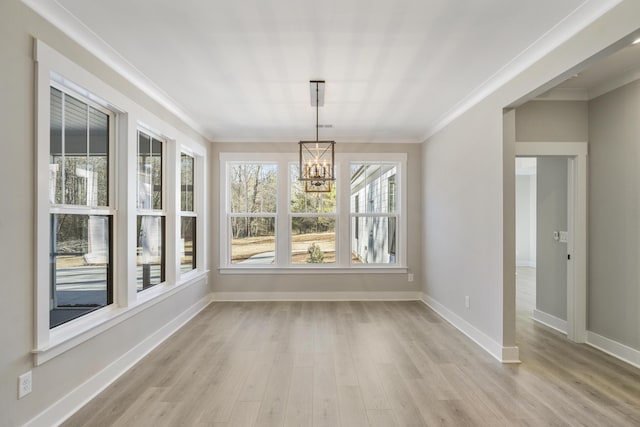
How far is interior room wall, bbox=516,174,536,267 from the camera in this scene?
941 centimetres

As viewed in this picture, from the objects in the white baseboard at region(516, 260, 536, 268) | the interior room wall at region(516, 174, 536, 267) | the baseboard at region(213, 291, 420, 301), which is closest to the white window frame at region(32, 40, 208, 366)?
the baseboard at region(213, 291, 420, 301)

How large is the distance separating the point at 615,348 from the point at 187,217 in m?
5.19

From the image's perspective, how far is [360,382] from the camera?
278 centimetres

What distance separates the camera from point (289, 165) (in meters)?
5.67

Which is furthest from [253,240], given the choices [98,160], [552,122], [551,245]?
[552,122]

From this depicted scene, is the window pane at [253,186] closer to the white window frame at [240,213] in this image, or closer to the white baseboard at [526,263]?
Answer: the white window frame at [240,213]

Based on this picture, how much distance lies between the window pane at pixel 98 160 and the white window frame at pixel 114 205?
6 centimetres

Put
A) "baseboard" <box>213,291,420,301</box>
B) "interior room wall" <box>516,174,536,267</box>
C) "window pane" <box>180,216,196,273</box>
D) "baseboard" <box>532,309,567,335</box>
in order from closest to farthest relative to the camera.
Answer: "baseboard" <box>532,309,567,335</box> → "window pane" <box>180,216,196,273</box> → "baseboard" <box>213,291,420,301</box> → "interior room wall" <box>516,174,536,267</box>

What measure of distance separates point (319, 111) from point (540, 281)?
3604 mm

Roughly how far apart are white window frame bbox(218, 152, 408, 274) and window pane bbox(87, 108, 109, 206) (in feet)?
8.69

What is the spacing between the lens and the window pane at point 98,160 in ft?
9.06

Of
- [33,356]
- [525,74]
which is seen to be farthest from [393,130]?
[33,356]

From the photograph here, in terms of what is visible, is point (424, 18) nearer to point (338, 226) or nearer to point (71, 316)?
point (71, 316)

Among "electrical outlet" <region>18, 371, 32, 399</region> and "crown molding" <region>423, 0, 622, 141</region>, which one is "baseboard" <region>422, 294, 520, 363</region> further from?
"electrical outlet" <region>18, 371, 32, 399</region>
